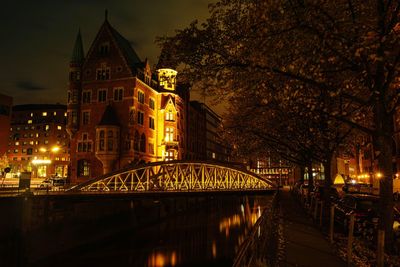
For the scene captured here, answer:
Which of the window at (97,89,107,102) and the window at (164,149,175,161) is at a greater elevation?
the window at (97,89,107,102)

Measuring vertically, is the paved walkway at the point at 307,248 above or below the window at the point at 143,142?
below

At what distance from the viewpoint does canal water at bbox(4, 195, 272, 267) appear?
28578 millimetres

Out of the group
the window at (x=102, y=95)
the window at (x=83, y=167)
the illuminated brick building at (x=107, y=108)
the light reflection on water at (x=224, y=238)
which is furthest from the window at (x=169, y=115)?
the light reflection on water at (x=224, y=238)

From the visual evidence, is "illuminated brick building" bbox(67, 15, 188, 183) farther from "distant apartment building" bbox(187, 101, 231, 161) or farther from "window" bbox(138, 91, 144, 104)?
"distant apartment building" bbox(187, 101, 231, 161)

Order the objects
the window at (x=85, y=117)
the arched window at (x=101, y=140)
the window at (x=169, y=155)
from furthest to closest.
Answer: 1. the window at (x=169, y=155)
2. the window at (x=85, y=117)
3. the arched window at (x=101, y=140)

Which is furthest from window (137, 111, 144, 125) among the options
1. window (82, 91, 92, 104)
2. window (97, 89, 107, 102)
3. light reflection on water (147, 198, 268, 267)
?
light reflection on water (147, 198, 268, 267)

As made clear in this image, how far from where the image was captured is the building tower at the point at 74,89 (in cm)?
5628

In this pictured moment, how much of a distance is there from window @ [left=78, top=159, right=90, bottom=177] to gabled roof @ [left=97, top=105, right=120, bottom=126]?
643 centimetres

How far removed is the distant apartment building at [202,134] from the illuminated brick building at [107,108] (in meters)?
20.2

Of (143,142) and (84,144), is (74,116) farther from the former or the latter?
(143,142)

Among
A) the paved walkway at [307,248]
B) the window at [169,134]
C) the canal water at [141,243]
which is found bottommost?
the canal water at [141,243]

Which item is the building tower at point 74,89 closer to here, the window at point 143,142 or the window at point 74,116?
the window at point 74,116

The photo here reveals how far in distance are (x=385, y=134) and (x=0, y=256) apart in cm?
2441

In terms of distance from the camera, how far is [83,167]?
5512cm
